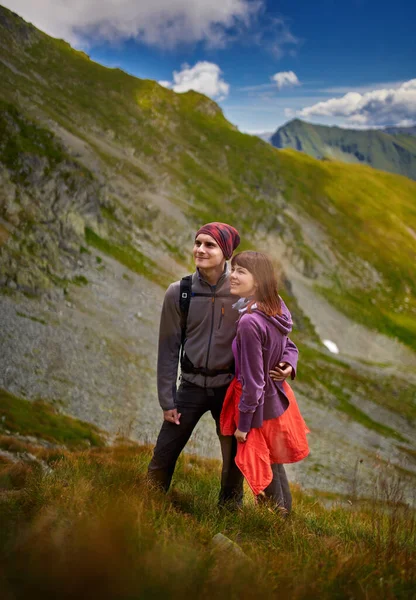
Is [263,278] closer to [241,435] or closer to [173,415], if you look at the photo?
[241,435]

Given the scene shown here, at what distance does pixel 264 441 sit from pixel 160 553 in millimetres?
2372

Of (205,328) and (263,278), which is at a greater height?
(263,278)

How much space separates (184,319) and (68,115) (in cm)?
8738

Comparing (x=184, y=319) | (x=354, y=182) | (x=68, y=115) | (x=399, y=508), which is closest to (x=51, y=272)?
(x=184, y=319)

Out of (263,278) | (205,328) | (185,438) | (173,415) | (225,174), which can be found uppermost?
(225,174)

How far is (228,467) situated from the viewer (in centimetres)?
571

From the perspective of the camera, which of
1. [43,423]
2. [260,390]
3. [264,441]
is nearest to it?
[260,390]

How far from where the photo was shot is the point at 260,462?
511 cm

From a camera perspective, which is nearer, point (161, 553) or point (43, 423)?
point (161, 553)

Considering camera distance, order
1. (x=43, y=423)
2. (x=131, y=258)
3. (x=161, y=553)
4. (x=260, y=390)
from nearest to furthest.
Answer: (x=161, y=553) < (x=260, y=390) < (x=43, y=423) < (x=131, y=258)

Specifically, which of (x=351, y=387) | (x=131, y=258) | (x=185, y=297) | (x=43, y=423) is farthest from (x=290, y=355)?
(x=351, y=387)

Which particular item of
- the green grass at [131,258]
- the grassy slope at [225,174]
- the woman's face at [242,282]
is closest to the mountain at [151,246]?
the green grass at [131,258]

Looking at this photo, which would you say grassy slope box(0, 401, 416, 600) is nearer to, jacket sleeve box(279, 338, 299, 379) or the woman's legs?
the woman's legs

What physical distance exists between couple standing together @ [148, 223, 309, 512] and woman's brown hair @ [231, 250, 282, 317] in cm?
1
